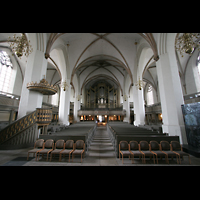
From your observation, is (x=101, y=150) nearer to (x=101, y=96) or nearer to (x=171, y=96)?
(x=171, y=96)

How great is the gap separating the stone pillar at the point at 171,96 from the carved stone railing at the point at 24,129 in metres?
7.31

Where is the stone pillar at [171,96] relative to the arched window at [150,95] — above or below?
below

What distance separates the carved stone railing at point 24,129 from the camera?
512cm

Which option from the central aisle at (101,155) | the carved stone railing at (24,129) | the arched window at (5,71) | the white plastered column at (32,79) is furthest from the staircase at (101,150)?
the arched window at (5,71)

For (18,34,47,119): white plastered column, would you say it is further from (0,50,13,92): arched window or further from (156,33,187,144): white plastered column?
(156,33,187,144): white plastered column

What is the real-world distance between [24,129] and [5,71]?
10309mm

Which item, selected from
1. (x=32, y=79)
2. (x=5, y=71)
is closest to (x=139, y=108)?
(x=32, y=79)

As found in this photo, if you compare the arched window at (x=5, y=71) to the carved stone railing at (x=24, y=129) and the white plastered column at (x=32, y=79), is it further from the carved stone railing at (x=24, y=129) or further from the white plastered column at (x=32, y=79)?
the carved stone railing at (x=24, y=129)

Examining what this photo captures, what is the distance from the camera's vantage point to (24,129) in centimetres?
548

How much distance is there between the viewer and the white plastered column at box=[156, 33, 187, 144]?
19.6 ft
